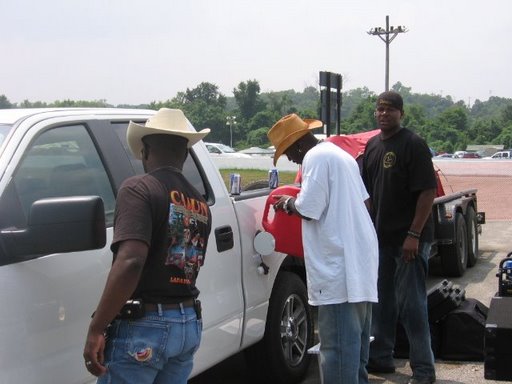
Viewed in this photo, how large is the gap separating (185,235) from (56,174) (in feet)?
2.89

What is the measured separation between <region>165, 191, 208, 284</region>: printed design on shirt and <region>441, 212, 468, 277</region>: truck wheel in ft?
20.5

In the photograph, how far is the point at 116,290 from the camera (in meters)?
2.41

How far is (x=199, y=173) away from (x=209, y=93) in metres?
85.8

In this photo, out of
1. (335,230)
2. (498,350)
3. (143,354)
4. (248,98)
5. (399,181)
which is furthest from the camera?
(248,98)

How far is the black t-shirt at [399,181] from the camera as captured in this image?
4.87m

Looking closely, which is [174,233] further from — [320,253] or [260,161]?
[260,161]

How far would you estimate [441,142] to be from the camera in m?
93.3

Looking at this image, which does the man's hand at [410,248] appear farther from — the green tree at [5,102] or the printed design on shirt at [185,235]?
the green tree at [5,102]

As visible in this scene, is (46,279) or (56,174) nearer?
(46,279)

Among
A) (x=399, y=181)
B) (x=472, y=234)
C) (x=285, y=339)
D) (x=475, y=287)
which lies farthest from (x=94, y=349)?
(x=472, y=234)

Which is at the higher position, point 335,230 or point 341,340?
point 335,230

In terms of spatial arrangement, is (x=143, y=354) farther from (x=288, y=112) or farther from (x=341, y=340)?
(x=288, y=112)

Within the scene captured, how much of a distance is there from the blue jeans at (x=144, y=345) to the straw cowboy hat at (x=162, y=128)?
2.13 feet

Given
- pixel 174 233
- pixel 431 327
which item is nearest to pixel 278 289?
pixel 431 327
